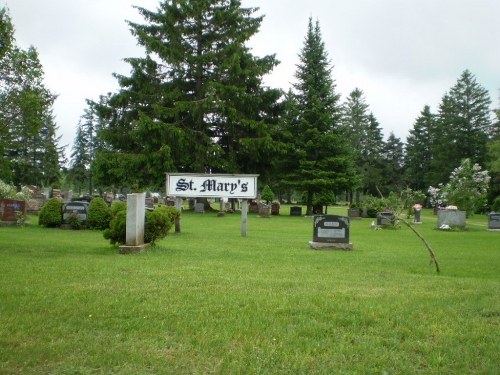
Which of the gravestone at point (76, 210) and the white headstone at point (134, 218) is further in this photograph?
the gravestone at point (76, 210)

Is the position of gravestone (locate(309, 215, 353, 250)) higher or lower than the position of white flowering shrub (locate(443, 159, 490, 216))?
lower

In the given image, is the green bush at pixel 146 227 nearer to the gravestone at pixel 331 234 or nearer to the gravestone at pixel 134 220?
the gravestone at pixel 134 220

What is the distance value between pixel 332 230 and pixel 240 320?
30.0ft

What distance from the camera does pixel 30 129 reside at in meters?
11.7

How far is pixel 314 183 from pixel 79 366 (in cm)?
3489

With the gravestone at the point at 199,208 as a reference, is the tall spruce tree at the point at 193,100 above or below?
above

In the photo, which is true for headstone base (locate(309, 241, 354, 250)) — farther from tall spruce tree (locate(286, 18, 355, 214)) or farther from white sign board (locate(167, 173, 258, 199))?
tall spruce tree (locate(286, 18, 355, 214))

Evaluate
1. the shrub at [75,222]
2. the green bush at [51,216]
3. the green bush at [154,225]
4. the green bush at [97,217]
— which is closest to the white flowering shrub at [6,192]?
the green bush at [51,216]

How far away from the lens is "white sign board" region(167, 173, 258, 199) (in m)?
18.2

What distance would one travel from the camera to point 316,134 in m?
39.2

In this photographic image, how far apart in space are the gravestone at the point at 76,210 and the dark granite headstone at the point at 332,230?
10651 millimetres

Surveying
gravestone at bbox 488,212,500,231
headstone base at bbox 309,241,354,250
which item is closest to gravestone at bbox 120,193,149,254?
headstone base at bbox 309,241,354,250

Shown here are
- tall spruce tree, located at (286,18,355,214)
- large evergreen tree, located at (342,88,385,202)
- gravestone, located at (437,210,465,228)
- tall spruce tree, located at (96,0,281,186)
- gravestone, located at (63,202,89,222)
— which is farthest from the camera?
large evergreen tree, located at (342,88,385,202)

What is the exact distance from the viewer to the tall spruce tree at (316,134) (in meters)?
38.9
